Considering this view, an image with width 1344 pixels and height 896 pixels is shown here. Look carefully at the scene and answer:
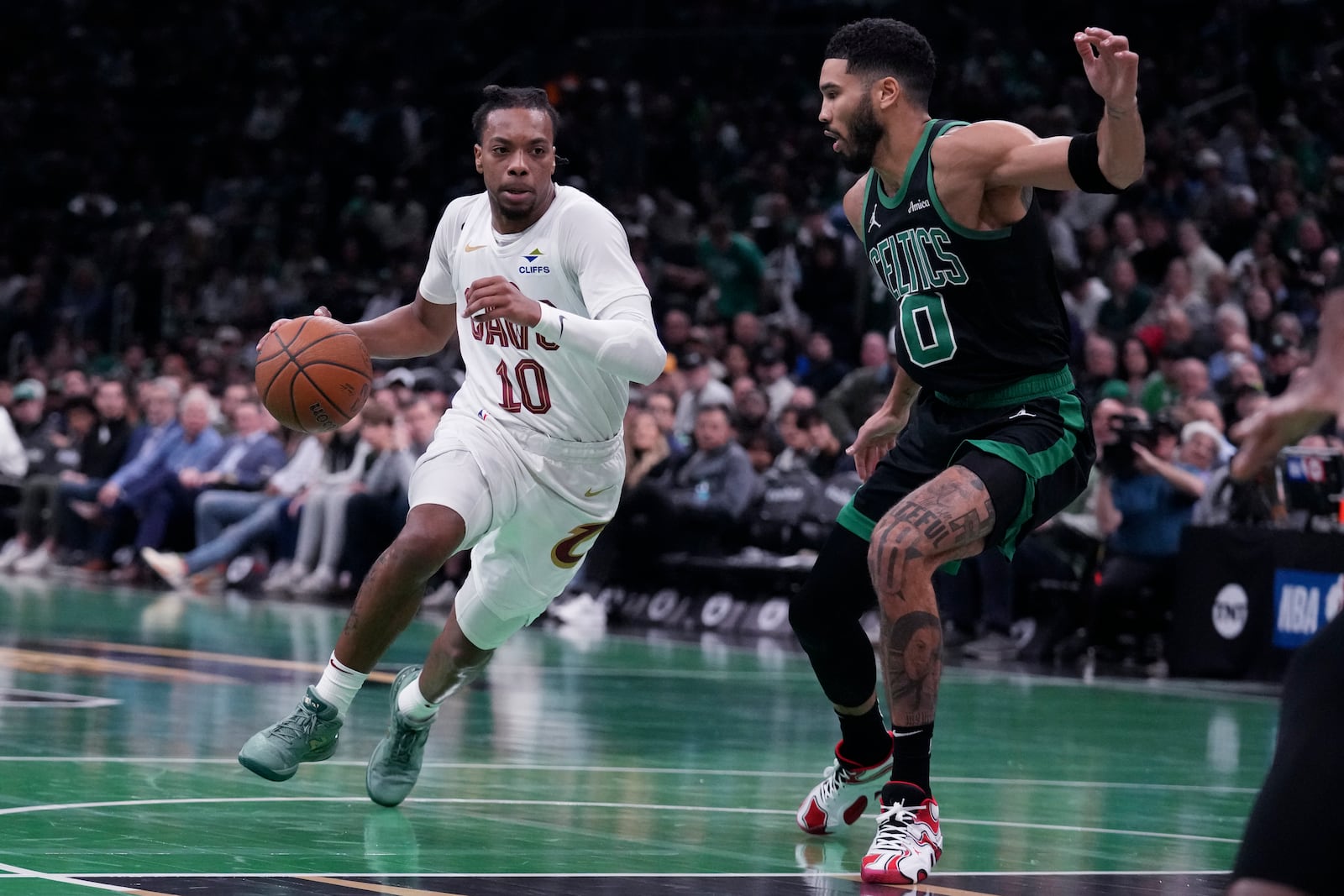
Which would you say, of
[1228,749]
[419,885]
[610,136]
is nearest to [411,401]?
[610,136]

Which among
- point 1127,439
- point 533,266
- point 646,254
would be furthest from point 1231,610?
point 646,254

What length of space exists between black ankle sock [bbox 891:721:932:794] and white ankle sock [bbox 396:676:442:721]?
1561 mm

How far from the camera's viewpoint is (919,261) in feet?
19.7

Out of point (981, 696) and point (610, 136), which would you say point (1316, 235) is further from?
point (610, 136)

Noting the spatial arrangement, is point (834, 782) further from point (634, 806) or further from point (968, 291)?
point (968, 291)

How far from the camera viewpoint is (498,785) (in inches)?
280

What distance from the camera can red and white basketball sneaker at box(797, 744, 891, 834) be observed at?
634cm

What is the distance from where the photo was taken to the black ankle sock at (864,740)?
20.9ft

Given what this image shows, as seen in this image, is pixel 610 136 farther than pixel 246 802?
Yes

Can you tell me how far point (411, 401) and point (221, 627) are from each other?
145 inches

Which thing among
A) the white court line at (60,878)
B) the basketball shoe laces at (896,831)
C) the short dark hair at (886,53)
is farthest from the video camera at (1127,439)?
Result: the white court line at (60,878)

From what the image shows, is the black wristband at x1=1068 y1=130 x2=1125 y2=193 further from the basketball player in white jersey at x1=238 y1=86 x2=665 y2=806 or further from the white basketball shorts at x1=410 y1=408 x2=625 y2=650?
the white basketball shorts at x1=410 y1=408 x2=625 y2=650

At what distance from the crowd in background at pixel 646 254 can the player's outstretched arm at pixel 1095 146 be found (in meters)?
7.22

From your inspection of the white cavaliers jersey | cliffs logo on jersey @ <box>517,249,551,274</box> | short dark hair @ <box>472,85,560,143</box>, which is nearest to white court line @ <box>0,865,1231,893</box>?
the white cavaliers jersey
